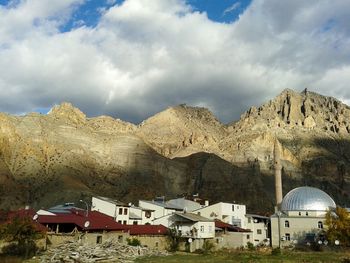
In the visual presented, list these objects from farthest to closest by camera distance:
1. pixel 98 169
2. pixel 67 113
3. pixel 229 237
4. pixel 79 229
A: pixel 67 113, pixel 98 169, pixel 229 237, pixel 79 229

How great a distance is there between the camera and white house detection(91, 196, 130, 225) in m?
72.5

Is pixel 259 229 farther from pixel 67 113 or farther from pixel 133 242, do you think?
pixel 67 113

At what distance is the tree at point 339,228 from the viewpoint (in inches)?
2490

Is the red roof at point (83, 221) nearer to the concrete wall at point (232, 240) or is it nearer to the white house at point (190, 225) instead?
the white house at point (190, 225)

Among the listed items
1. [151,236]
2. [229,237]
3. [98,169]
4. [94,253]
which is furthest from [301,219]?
[98,169]

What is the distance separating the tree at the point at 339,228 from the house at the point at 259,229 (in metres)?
15.7

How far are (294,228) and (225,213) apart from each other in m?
12.8

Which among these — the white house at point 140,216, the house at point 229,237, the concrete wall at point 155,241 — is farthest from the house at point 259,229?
the concrete wall at point 155,241

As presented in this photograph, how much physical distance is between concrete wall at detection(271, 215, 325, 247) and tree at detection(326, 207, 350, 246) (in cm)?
569

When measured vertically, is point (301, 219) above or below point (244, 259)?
above

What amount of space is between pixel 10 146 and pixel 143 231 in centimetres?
8231

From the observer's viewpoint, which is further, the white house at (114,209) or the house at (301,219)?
the house at (301,219)

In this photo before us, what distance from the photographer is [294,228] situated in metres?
76.2

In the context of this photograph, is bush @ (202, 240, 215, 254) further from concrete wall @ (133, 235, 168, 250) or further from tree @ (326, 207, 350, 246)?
tree @ (326, 207, 350, 246)
